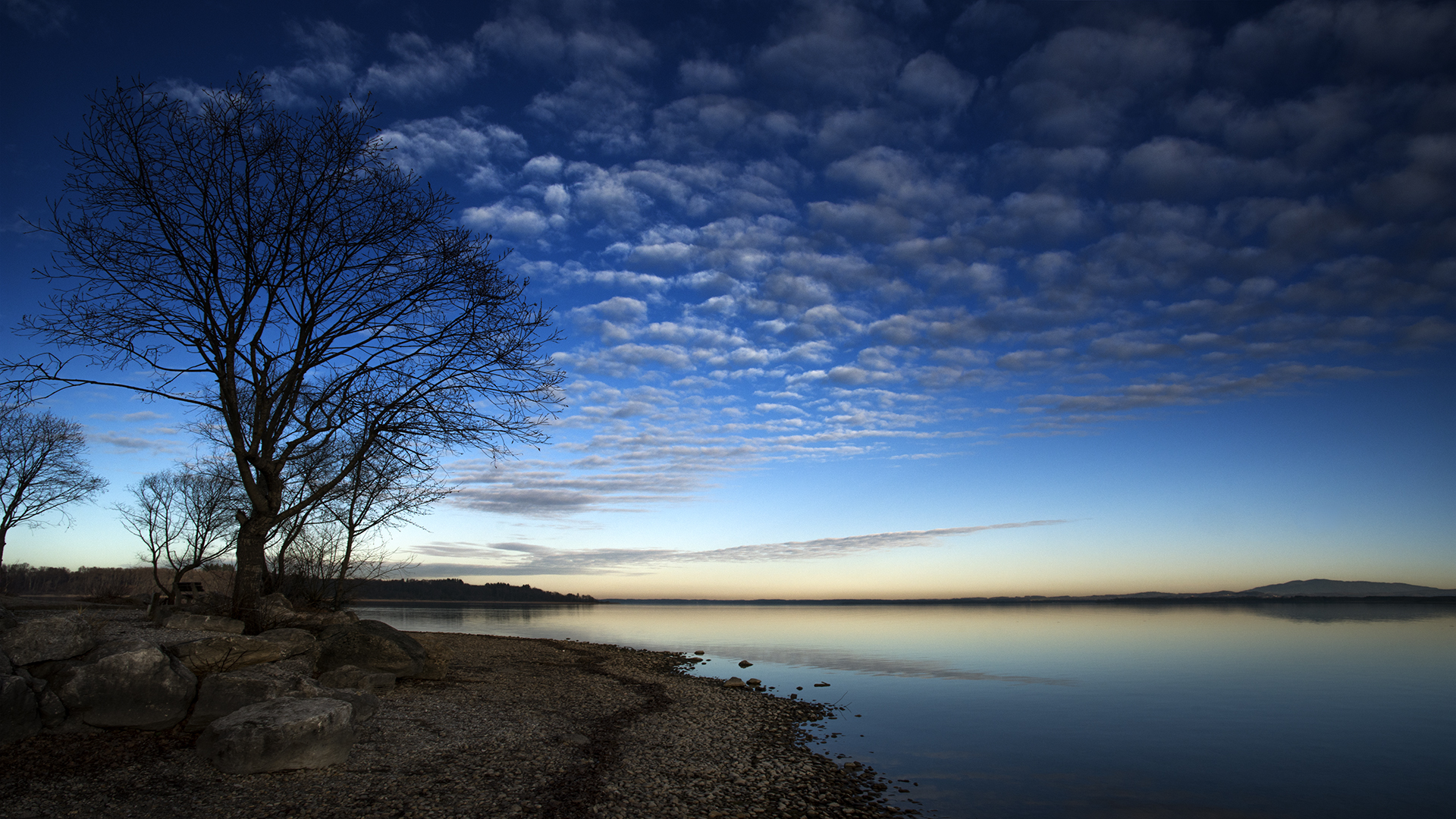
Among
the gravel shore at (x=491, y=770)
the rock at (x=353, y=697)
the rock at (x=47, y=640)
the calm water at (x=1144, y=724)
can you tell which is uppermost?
the rock at (x=47, y=640)

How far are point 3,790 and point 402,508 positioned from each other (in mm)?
16541

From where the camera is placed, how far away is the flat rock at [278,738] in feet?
26.3

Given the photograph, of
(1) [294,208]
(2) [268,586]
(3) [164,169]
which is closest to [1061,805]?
(1) [294,208]

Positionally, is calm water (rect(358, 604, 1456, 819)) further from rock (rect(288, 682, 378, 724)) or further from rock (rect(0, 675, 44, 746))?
rock (rect(0, 675, 44, 746))

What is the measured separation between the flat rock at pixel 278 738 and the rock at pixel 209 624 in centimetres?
503

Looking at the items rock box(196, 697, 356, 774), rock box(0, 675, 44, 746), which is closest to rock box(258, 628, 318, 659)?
rock box(0, 675, 44, 746)

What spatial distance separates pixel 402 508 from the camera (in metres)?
23.1

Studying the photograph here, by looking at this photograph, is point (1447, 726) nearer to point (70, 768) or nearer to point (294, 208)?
point (70, 768)

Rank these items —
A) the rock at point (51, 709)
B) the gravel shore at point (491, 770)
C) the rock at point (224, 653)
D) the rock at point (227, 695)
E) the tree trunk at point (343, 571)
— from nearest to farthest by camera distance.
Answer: the gravel shore at point (491, 770)
the rock at point (51, 709)
the rock at point (227, 695)
the rock at point (224, 653)
the tree trunk at point (343, 571)

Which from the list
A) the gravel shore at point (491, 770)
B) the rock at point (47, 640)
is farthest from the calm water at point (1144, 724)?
the rock at point (47, 640)

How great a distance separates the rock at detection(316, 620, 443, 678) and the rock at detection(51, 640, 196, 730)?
408 cm

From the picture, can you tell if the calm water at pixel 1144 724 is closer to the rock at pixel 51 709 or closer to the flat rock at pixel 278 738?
the flat rock at pixel 278 738

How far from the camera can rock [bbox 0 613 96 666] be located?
28.5ft

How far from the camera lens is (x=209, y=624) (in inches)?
501
